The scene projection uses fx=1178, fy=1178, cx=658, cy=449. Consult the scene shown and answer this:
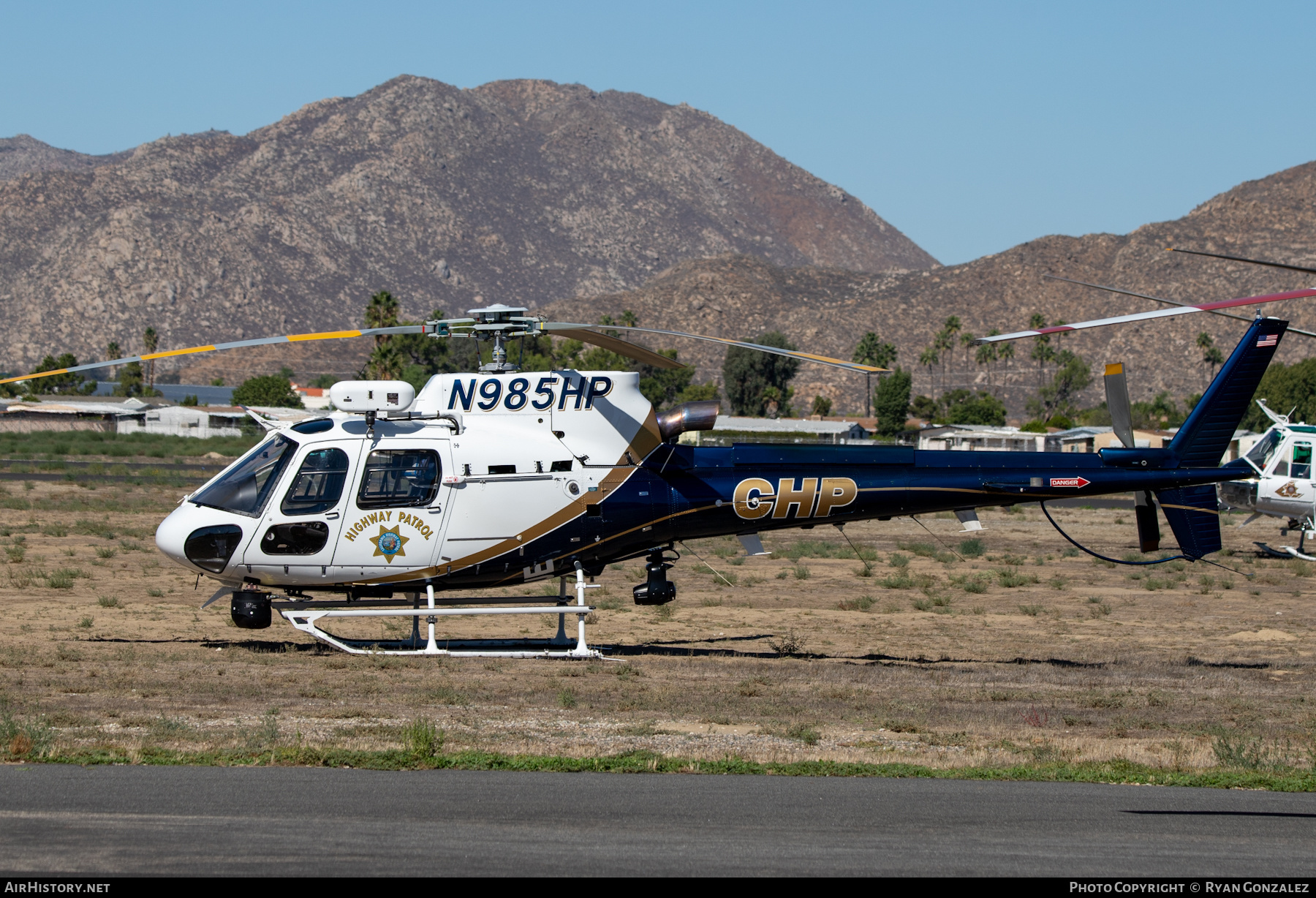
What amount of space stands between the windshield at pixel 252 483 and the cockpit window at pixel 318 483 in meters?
0.26

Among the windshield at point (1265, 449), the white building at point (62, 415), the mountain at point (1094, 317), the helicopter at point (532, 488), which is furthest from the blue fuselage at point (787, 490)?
the mountain at point (1094, 317)

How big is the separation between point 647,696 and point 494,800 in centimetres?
459

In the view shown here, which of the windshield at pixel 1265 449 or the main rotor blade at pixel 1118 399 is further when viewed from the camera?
the windshield at pixel 1265 449

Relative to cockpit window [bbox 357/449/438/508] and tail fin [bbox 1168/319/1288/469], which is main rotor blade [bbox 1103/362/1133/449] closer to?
tail fin [bbox 1168/319/1288/469]

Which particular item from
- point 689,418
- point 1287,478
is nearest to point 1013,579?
point 1287,478

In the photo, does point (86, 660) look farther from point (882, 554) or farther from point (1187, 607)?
point (882, 554)

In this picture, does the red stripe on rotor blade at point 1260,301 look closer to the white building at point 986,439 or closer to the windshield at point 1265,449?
the windshield at point 1265,449

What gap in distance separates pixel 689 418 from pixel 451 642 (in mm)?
4481

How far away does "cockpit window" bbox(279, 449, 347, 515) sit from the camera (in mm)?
14805

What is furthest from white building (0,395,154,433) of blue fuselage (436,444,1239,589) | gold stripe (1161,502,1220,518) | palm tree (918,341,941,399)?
palm tree (918,341,941,399)

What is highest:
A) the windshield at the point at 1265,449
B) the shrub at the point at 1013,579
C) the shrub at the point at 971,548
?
→ the windshield at the point at 1265,449

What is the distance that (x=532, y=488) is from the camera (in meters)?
15.3

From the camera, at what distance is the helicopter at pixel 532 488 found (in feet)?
48.6

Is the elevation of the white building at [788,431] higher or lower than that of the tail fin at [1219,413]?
lower
